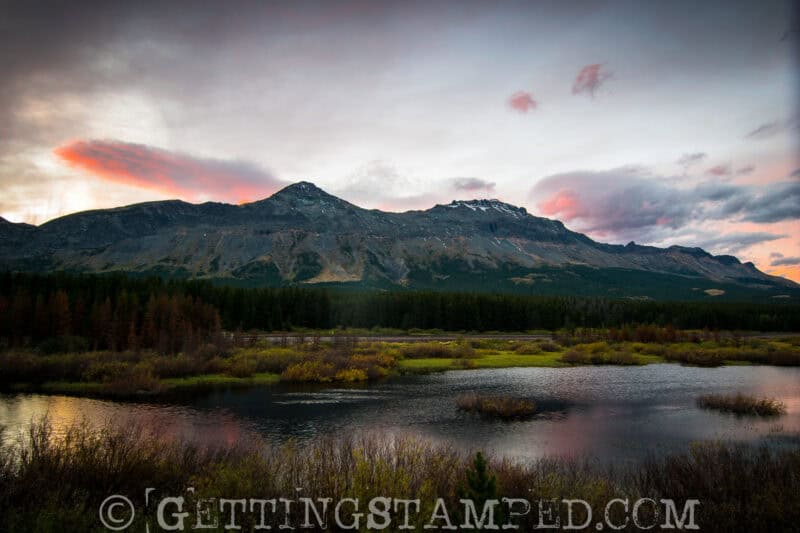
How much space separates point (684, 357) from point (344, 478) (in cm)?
7712

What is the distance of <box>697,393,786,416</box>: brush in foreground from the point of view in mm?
36094

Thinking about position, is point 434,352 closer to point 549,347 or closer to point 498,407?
point 549,347

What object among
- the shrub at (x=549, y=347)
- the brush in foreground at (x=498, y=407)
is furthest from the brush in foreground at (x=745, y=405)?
the shrub at (x=549, y=347)

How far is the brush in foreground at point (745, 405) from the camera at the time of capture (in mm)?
36094

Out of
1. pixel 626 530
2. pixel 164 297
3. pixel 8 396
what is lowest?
pixel 8 396

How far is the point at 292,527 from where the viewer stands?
11.6 metres

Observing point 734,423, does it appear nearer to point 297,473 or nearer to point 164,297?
point 297,473

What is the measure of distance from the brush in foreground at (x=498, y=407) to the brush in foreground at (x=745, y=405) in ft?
49.5

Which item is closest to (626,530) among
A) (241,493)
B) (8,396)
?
(241,493)

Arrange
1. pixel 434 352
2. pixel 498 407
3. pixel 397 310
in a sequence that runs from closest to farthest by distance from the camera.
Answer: pixel 498 407
pixel 434 352
pixel 397 310

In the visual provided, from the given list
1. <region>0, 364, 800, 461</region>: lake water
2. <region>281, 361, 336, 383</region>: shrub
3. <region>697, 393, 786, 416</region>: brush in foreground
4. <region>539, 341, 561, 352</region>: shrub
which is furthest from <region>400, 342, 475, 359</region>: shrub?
<region>697, 393, 786, 416</region>: brush in foreground

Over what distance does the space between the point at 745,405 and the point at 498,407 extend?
19838mm

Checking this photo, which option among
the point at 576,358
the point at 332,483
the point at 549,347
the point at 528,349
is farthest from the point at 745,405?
the point at 549,347

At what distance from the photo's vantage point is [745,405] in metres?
36.9
